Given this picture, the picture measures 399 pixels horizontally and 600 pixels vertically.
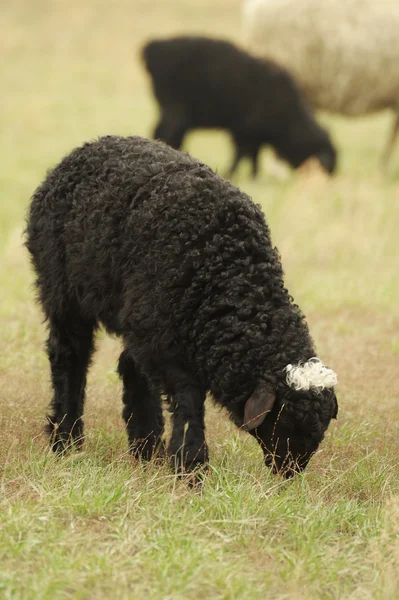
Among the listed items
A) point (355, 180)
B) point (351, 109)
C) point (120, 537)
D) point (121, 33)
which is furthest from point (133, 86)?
point (120, 537)

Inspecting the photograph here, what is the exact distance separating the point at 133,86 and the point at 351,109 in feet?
27.0

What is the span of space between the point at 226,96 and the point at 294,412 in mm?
9241

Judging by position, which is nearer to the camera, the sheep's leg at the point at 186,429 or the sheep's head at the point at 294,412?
the sheep's head at the point at 294,412

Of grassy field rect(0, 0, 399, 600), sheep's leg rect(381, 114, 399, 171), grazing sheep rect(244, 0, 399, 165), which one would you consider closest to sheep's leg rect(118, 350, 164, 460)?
grassy field rect(0, 0, 399, 600)

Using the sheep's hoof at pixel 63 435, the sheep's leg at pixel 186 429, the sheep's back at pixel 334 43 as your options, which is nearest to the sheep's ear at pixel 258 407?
the sheep's leg at pixel 186 429

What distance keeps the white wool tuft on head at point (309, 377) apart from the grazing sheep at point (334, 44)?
1054 centimetres

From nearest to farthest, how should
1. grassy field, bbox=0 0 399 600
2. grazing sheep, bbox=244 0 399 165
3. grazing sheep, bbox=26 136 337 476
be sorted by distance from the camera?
grassy field, bbox=0 0 399 600 → grazing sheep, bbox=26 136 337 476 → grazing sheep, bbox=244 0 399 165

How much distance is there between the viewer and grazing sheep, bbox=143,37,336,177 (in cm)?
1261

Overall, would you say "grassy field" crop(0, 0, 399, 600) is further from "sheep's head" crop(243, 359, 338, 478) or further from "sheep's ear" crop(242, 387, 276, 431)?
"sheep's ear" crop(242, 387, 276, 431)

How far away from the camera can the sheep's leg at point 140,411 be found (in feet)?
16.2

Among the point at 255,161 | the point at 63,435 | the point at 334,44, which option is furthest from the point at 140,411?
the point at 334,44

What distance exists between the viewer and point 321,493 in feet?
14.1

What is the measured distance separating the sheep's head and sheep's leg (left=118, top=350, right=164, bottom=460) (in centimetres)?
81

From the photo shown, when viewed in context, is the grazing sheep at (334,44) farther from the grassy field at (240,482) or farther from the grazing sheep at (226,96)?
the grassy field at (240,482)
